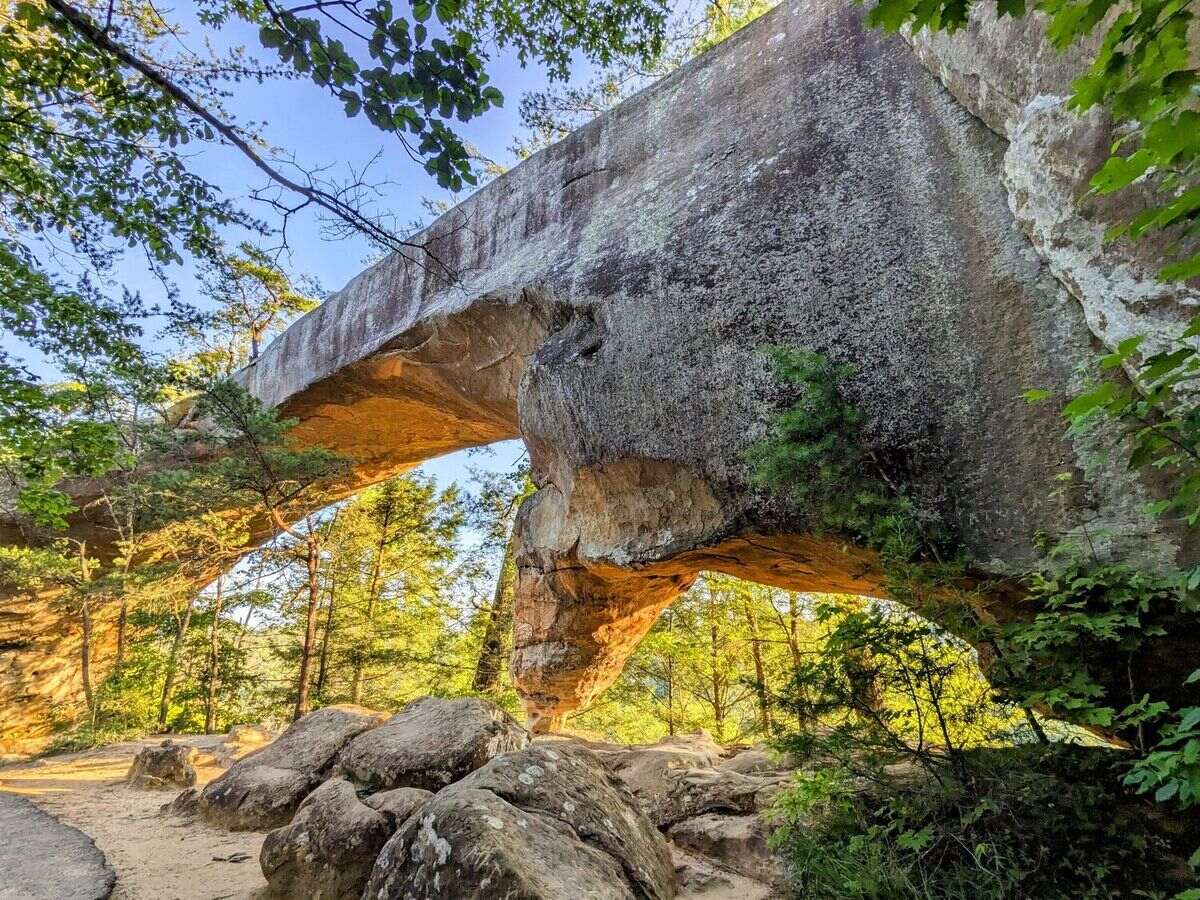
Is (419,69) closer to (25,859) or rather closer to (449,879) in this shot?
(449,879)

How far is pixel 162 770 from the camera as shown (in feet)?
23.3

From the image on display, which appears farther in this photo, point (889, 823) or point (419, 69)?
point (889, 823)

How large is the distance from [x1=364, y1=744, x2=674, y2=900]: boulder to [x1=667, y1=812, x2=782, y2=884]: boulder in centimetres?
77

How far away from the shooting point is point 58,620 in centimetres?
1312

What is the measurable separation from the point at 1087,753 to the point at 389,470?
41.6 feet

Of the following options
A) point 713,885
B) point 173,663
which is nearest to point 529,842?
point 713,885

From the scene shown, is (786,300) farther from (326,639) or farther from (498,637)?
(326,639)

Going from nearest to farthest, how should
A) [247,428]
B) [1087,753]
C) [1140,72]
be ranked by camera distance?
[1140,72] → [1087,753] → [247,428]

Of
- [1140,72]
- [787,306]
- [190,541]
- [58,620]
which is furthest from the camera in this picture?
[58,620]

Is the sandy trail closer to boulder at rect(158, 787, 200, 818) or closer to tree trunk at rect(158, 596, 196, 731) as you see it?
boulder at rect(158, 787, 200, 818)

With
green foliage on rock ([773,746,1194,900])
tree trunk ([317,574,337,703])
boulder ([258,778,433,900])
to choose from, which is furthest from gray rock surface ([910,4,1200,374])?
tree trunk ([317,574,337,703])

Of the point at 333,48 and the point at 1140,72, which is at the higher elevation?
the point at 333,48

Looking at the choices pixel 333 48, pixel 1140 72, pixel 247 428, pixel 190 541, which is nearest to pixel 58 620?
pixel 190 541

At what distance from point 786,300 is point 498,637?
990 centimetres
